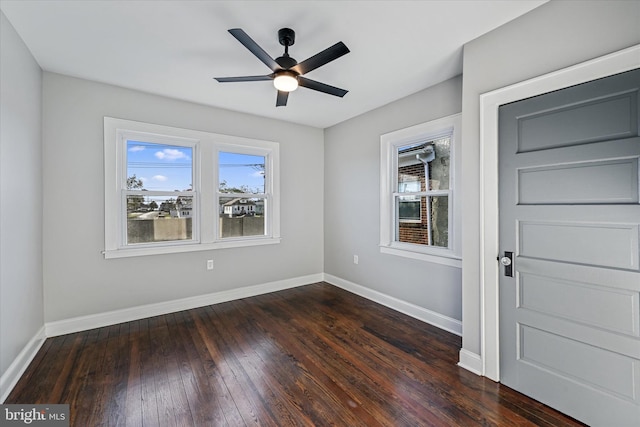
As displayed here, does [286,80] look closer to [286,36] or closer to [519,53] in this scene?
[286,36]

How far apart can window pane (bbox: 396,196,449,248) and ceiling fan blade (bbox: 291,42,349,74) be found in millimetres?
2000

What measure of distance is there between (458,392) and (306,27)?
294 centimetres

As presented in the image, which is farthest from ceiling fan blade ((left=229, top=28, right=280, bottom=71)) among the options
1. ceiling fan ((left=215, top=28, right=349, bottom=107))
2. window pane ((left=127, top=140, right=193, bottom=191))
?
window pane ((left=127, top=140, right=193, bottom=191))

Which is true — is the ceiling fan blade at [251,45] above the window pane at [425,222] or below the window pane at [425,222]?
above

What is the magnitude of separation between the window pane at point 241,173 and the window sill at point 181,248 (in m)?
0.75

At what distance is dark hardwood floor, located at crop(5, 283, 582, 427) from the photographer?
5.82 feet

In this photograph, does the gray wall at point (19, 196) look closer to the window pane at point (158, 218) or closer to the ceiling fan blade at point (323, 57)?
the window pane at point (158, 218)

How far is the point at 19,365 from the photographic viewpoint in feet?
7.06

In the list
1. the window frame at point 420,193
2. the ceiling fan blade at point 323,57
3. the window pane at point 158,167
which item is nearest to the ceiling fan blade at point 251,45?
the ceiling fan blade at point 323,57

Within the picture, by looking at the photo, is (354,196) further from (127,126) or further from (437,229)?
(127,126)

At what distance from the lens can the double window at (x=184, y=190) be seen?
3.15m

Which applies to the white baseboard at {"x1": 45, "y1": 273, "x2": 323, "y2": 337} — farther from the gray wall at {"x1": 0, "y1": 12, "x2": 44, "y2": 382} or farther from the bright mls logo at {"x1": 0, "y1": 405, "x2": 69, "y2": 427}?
the bright mls logo at {"x1": 0, "y1": 405, "x2": 69, "y2": 427}

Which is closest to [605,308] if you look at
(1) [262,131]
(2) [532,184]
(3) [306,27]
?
(2) [532,184]

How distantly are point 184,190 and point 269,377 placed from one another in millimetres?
2542
